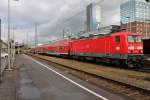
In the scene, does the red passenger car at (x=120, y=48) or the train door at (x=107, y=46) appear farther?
the train door at (x=107, y=46)

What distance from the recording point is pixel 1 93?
526 inches

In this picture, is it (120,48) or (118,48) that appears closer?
(120,48)

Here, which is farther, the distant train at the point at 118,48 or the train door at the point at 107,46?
the train door at the point at 107,46

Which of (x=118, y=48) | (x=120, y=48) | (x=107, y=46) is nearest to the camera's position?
(x=120, y=48)

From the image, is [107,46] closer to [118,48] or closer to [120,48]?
[118,48]

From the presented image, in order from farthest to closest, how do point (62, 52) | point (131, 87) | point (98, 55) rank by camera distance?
point (62, 52) → point (98, 55) → point (131, 87)

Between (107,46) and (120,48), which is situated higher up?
(107,46)

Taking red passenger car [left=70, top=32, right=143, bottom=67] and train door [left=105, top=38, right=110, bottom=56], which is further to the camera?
train door [left=105, top=38, right=110, bottom=56]

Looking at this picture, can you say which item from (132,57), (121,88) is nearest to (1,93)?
(121,88)

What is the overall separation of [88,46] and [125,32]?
10.5 metres

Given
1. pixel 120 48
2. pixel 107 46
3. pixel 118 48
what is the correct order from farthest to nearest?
1. pixel 107 46
2. pixel 118 48
3. pixel 120 48

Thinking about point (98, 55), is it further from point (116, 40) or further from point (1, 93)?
point (1, 93)

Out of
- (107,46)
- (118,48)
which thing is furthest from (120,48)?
(107,46)

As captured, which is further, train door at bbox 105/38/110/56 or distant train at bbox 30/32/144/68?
train door at bbox 105/38/110/56
